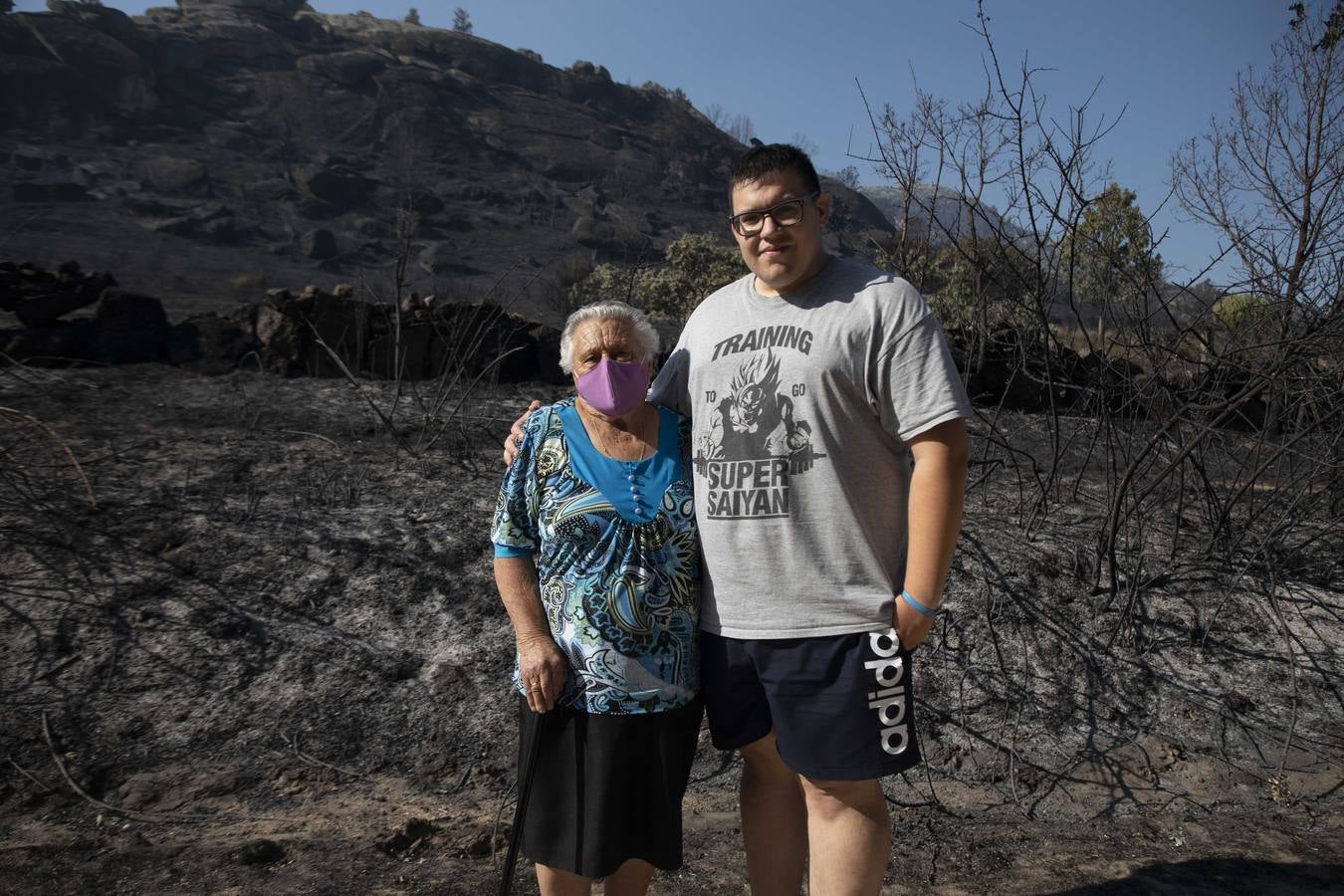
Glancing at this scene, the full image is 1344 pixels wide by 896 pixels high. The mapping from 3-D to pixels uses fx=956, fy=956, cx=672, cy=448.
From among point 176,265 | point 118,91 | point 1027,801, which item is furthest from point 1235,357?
point 118,91

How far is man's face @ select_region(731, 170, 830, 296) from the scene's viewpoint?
1798 mm

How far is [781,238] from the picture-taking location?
1799mm

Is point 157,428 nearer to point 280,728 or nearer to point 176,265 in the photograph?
point 280,728

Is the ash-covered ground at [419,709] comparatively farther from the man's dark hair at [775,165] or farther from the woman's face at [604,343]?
the man's dark hair at [775,165]

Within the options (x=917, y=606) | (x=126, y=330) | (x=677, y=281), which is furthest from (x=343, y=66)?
(x=917, y=606)

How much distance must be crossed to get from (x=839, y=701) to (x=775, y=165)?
1006mm

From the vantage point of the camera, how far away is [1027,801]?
3.18 meters

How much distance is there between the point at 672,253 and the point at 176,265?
2003 centimetres

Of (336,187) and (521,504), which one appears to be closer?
(521,504)

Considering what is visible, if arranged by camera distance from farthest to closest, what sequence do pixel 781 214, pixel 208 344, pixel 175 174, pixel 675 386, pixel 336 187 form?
pixel 336 187 < pixel 175 174 < pixel 208 344 < pixel 675 386 < pixel 781 214

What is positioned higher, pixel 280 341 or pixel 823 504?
pixel 280 341

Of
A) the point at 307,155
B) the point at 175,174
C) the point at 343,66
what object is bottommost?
the point at 175,174

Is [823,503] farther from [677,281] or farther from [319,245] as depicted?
[319,245]

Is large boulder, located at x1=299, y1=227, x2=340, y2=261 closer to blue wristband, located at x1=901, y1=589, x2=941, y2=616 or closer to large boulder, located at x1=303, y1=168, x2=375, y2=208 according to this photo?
large boulder, located at x1=303, y1=168, x2=375, y2=208
